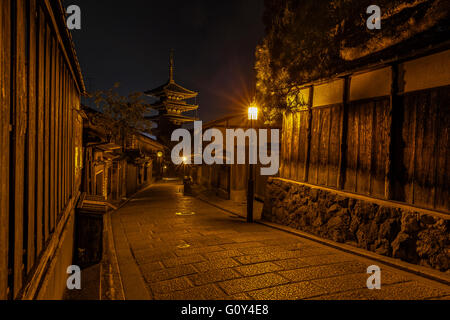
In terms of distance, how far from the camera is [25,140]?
8.95 feet

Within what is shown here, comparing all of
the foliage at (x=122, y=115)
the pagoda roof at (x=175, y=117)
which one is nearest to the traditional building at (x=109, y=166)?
the foliage at (x=122, y=115)

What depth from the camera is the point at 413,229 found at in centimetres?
648

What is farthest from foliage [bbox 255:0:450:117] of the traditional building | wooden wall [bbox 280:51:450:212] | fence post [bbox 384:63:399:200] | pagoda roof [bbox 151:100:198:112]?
pagoda roof [bbox 151:100:198:112]

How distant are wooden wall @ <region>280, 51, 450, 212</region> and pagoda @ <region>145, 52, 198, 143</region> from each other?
4347 cm

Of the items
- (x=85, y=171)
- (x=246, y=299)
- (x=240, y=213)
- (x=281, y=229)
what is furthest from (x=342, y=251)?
(x=85, y=171)

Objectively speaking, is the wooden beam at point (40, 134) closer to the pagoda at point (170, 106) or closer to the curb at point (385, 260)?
the curb at point (385, 260)

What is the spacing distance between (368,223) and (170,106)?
48238mm

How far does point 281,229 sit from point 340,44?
736 cm

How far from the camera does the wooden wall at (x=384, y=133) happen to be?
6.47 meters

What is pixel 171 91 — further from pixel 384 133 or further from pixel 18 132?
pixel 18 132

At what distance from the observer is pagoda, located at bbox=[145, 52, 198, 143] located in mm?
50875

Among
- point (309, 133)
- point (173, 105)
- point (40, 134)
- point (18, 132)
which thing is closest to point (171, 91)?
point (173, 105)

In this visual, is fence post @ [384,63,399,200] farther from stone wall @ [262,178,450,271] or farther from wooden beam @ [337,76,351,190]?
wooden beam @ [337,76,351,190]
